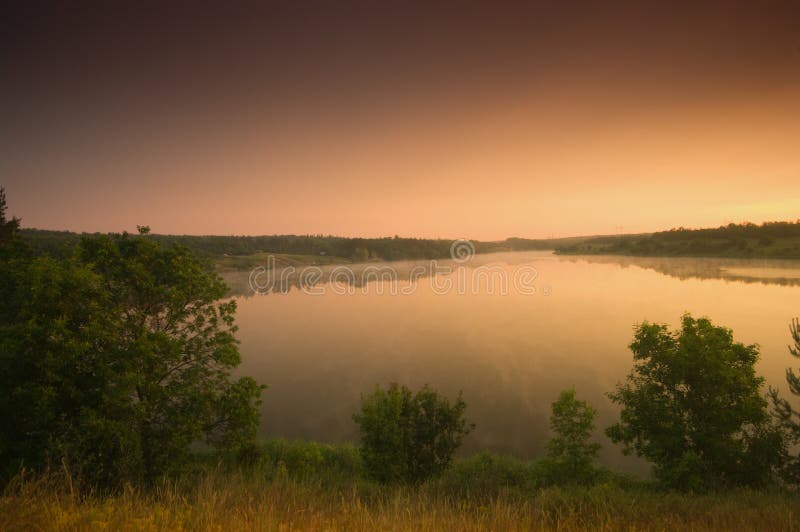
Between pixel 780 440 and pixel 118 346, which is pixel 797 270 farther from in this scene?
pixel 118 346

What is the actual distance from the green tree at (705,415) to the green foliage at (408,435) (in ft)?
28.5

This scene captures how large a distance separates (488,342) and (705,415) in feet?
115

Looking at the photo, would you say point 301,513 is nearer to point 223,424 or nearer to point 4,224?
point 223,424

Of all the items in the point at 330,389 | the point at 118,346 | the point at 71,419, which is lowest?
the point at 330,389

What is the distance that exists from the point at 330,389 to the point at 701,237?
192 m

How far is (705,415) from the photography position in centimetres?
1684

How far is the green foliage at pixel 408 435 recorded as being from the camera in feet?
54.3

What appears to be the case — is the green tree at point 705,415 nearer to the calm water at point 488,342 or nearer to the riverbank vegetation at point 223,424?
the riverbank vegetation at point 223,424

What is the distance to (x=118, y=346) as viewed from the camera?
12.8 metres

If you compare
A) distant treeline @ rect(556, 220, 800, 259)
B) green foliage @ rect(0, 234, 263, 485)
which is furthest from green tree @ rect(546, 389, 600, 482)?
distant treeline @ rect(556, 220, 800, 259)

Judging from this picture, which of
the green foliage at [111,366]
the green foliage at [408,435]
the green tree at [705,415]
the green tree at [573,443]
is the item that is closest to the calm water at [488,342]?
the green tree at [573,443]

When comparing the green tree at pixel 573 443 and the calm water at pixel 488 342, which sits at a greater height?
the green tree at pixel 573 443

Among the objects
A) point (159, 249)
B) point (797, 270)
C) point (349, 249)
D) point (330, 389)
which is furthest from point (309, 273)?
point (797, 270)

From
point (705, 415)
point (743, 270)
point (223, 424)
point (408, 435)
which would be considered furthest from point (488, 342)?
point (743, 270)
